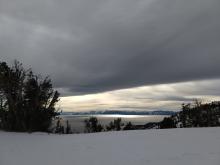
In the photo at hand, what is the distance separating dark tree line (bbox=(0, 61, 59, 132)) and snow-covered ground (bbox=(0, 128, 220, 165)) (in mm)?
4022

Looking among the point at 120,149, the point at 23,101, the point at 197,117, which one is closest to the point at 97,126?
the point at 197,117

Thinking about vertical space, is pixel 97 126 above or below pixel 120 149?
above

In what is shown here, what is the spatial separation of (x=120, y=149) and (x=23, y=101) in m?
10.6

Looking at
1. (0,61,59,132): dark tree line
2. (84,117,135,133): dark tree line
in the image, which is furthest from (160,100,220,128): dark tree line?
(0,61,59,132): dark tree line

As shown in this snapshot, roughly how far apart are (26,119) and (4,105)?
1.71 m

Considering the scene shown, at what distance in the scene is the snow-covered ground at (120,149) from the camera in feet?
41.7

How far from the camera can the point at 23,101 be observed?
24.2 metres

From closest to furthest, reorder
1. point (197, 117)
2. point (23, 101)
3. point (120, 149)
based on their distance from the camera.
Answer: point (120, 149)
point (23, 101)
point (197, 117)

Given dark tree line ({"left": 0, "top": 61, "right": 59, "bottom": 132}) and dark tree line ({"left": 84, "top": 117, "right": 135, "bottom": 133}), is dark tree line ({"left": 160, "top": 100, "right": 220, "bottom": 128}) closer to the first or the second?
dark tree line ({"left": 84, "top": 117, "right": 135, "bottom": 133})

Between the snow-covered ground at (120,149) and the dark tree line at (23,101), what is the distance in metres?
4.02

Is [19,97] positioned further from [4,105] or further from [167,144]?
[167,144]

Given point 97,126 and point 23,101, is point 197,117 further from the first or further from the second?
point 23,101

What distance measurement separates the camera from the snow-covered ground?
12711 millimetres

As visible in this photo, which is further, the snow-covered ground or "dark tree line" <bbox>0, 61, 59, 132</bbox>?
"dark tree line" <bbox>0, 61, 59, 132</bbox>
